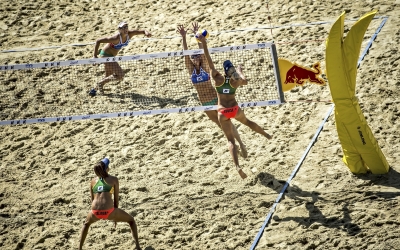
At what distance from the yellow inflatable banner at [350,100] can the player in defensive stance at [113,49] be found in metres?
5.07

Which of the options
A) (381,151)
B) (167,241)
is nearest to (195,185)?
(167,241)

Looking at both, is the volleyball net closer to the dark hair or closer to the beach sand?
the beach sand

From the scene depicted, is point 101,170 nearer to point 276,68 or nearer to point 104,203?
point 104,203

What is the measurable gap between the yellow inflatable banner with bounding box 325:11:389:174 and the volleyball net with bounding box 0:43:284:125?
259cm

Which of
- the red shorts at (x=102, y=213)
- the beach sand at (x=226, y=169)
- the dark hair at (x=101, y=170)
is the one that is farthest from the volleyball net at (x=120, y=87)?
the red shorts at (x=102, y=213)

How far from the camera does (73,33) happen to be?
16.8 m

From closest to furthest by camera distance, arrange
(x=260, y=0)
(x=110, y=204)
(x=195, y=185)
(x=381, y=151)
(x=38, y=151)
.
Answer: (x=110, y=204) < (x=381, y=151) < (x=195, y=185) < (x=38, y=151) < (x=260, y=0)

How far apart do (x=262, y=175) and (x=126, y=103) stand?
387cm

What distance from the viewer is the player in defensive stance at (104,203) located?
10.2 metres

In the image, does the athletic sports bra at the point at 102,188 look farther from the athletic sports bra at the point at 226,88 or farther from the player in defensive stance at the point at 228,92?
the athletic sports bra at the point at 226,88

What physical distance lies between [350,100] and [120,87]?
5816mm

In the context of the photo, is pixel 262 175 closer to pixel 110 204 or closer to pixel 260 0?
pixel 110 204

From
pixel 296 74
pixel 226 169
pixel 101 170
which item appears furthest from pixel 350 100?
pixel 101 170

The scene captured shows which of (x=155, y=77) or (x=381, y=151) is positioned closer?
(x=381, y=151)
